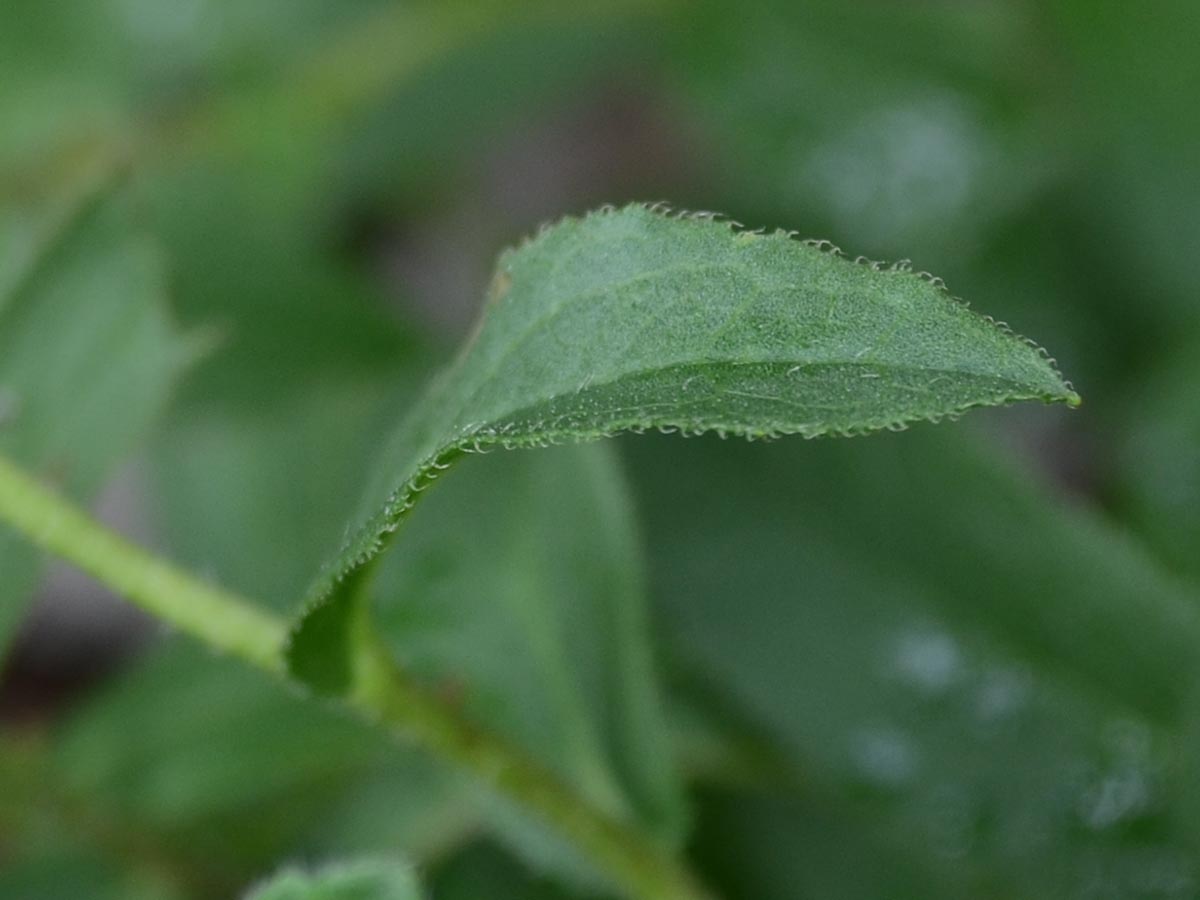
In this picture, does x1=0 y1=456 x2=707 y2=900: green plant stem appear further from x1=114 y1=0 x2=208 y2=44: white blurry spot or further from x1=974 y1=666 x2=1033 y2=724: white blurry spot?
x1=114 y1=0 x2=208 y2=44: white blurry spot

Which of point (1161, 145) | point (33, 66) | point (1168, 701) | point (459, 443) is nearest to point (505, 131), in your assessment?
point (33, 66)

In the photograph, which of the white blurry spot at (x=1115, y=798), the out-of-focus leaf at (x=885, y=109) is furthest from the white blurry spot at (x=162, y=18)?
the white blurry spot at (x=1115, y=798)

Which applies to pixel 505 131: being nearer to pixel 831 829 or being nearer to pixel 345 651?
pixel 831 829

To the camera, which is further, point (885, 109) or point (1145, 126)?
point (885, 109)

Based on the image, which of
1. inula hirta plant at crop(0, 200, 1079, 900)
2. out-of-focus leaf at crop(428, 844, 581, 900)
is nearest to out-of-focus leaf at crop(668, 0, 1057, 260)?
out-of-focus leaf at crop(428, 844, 581, 900)

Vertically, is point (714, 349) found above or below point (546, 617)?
below

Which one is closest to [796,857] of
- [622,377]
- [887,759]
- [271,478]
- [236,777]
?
[887,759]

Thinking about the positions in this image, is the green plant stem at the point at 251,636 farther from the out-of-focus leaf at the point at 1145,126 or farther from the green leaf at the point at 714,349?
the out-of-focus leaf at the point at 1145,126

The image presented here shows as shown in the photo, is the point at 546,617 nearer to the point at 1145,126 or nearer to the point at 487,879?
the point at 487,879
